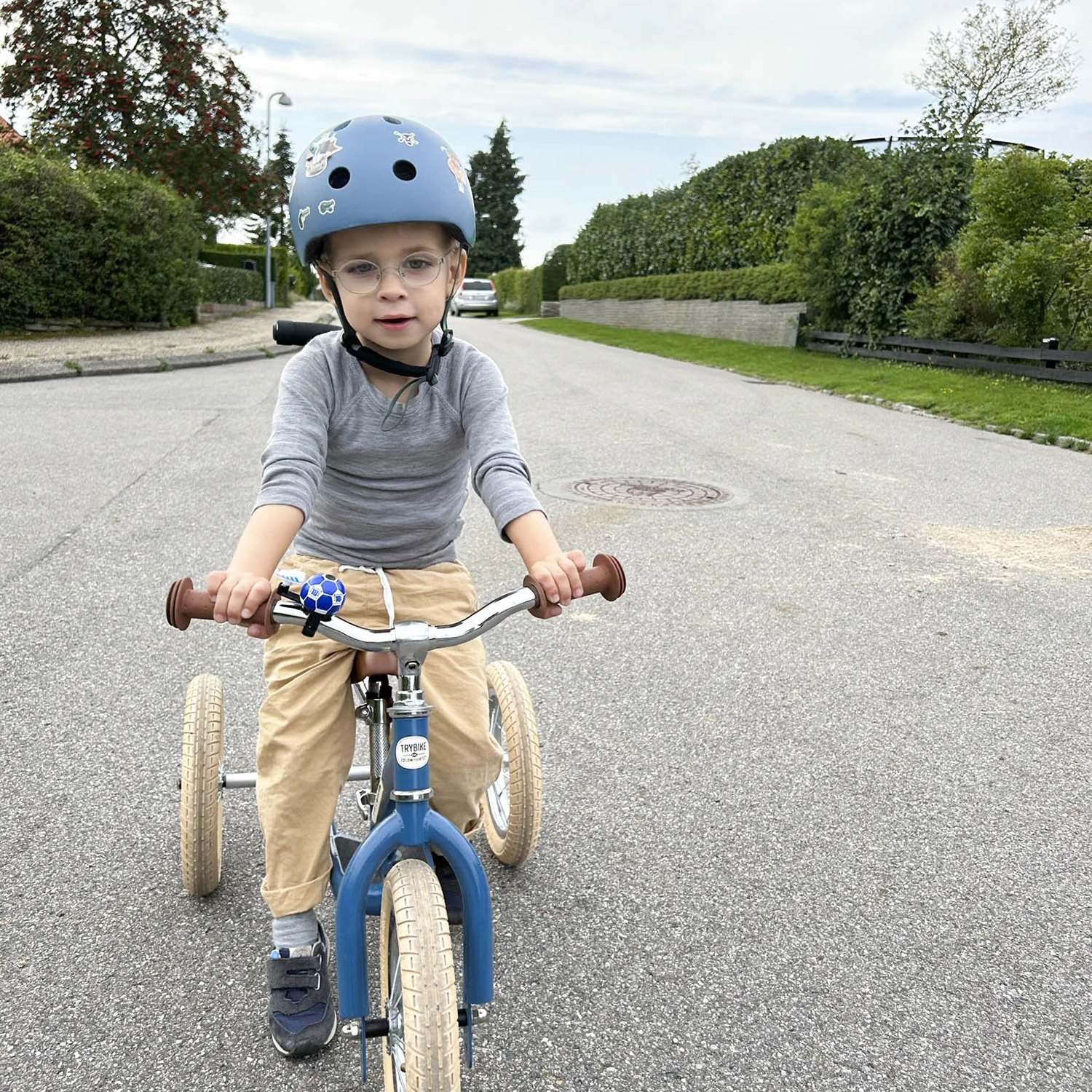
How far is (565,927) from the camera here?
8.59ft

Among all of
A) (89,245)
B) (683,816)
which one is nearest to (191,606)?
(683,816)

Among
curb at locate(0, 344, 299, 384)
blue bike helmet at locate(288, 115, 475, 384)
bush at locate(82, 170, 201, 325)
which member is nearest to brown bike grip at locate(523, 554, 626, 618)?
blue bike helmet at locate(288, 115, 475, 384)

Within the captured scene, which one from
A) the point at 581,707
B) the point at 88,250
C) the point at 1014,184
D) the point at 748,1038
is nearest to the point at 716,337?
the point at 1014,184

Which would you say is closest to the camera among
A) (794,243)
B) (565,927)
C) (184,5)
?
(565,927)

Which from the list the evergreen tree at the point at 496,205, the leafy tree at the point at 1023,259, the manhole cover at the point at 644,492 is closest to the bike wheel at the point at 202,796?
the manhole cover at the point at 644,492

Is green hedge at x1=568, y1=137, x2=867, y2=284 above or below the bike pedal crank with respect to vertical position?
above

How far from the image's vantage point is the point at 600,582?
179 centimetres

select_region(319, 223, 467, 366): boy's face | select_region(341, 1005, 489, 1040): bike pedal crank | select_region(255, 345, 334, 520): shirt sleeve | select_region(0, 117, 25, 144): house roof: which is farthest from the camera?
select_region(0, 117, 25, 144): house roof

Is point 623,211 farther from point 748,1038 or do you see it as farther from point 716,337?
point 748,1038

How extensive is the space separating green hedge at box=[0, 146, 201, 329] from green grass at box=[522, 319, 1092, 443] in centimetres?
979

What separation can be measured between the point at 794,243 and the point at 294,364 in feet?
67.0

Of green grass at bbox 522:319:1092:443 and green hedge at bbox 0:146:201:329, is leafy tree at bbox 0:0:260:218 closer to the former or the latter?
green hedge at bbox 0:146:201:329

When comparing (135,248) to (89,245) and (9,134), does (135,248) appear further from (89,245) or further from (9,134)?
(9,134)

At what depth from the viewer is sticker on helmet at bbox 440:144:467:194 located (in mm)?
2205
